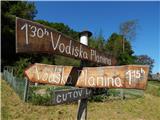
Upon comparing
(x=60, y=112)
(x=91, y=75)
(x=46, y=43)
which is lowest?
(x=60, y=112)

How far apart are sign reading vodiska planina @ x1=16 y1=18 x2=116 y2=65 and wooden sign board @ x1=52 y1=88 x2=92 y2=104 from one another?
47cm

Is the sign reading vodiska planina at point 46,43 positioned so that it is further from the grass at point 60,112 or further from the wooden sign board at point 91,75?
the grass at point 60,112

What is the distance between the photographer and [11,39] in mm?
38750

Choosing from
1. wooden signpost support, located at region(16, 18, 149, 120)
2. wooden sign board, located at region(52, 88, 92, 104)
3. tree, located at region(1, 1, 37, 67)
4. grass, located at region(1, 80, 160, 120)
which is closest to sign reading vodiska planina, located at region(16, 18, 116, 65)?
wooden signpost support, located at region(16, 18, 149, 120)

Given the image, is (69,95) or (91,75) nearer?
(69,95)

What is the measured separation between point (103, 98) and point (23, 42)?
12.6m

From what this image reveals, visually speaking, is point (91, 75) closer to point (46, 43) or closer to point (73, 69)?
point (73, 69)

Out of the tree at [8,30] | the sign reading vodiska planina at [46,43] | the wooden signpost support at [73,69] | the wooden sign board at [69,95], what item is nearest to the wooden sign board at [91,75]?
the wooden signpost support at [73,69]

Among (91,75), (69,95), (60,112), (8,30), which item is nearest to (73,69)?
(91,75)

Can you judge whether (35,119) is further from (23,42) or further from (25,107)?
(23,42)

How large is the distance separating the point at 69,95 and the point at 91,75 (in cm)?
45

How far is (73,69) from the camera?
13.8ft

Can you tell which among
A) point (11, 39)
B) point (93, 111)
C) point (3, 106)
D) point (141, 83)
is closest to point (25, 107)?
point (3, 106)

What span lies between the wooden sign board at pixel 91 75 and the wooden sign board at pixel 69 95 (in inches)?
4.6
